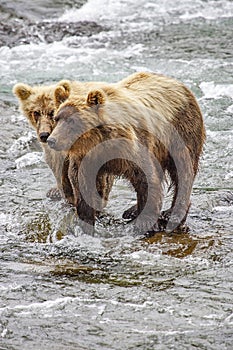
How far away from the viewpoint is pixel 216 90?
10672 mm

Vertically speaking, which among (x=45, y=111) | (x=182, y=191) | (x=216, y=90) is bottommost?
(x=182, y=191)

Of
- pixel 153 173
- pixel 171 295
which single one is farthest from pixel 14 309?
pixel 153 173

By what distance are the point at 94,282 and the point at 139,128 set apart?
1.40 m

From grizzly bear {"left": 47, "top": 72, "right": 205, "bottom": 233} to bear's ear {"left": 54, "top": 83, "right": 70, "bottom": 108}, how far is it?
0.04ft

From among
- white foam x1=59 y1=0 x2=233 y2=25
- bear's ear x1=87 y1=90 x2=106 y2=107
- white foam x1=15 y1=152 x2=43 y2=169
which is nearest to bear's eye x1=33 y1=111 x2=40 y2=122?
bear's ear x1=87 y1=90 x2=106 y2=107

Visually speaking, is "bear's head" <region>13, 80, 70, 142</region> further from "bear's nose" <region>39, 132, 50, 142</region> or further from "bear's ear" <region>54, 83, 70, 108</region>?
"bear's ear" <region>54, 83, 70, 108</region>

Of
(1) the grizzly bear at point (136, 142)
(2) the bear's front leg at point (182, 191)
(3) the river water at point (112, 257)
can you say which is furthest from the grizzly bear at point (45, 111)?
(2) the bear's front leg at point (182, 191)

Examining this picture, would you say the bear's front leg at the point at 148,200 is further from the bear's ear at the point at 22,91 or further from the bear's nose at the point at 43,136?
the bear's ear at the point at 22,91

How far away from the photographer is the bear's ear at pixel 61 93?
21.6ft

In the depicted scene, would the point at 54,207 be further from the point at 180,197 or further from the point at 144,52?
the point at 144,52

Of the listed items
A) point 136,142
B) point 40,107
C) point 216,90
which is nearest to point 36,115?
point 40,107

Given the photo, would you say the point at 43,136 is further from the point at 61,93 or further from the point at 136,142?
the point at 136,142

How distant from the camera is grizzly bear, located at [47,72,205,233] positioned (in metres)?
6.29

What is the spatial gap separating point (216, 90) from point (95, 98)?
4704 millimetres
